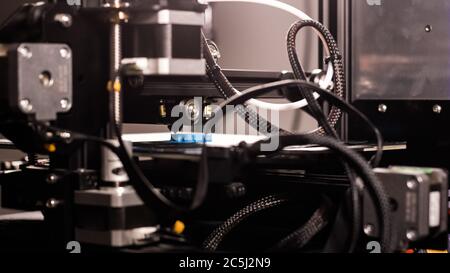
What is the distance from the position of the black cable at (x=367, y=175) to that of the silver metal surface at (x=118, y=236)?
19 centimetres

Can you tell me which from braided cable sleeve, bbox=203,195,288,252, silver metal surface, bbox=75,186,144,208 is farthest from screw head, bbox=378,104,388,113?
silver metal surface, bbox=75,186,144,208

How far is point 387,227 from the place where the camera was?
1.06 metres

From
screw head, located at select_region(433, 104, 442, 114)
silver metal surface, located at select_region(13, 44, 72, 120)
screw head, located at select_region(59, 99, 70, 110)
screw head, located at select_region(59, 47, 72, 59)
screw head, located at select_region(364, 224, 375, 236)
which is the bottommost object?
screw head, located at select_region(364, 224, 375, 236)

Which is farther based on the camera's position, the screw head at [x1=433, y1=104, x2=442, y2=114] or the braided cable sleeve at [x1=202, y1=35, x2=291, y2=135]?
the screw head at [x1=433, y1=104, x2=442, y2=114]

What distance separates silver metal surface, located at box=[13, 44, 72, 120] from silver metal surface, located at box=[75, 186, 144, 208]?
12 cm

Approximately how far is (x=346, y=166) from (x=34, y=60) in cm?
44

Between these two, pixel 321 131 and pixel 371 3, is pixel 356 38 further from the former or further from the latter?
pixel 321 131

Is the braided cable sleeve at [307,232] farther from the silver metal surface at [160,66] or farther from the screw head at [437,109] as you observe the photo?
the screw head at [437,109]

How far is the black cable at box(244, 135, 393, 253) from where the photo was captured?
3.46 feet

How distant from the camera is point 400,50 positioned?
1.55m

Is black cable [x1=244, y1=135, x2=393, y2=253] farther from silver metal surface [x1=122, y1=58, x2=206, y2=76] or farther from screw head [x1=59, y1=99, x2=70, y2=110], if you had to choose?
screw head [x1=59, y1=99, x2=70, y2=110]

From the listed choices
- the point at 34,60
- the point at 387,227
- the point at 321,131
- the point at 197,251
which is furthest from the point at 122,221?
the point at 321,131

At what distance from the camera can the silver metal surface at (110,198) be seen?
1.12 m

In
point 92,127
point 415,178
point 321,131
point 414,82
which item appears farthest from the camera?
point 414,82
